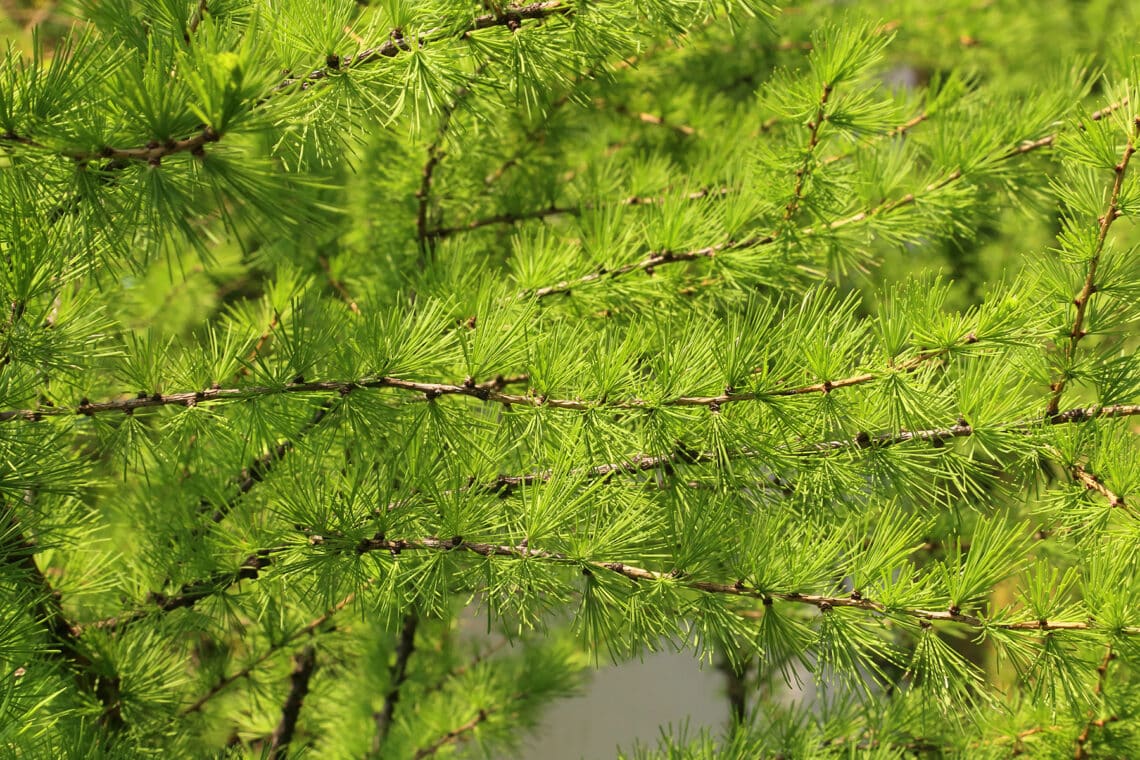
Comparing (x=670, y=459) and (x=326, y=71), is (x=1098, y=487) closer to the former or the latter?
(x=670, y=459)

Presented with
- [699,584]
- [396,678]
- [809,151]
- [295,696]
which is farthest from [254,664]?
[809,151]

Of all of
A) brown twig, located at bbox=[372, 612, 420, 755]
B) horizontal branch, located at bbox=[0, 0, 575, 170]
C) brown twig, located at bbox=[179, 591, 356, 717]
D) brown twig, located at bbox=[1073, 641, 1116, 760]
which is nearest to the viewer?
horizontal branch, located at bbox=[0, 0, 575, 170]

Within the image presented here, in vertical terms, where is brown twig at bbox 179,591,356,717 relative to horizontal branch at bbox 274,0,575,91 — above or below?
Answer: below

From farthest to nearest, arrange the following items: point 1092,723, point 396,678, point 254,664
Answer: point 396,678, point 254,664, point 1092,723

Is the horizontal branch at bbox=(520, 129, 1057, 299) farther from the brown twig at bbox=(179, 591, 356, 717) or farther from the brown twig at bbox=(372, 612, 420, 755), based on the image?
the brown twig at bbox=(372, 612, 420, 755)

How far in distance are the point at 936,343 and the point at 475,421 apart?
9.5 inches

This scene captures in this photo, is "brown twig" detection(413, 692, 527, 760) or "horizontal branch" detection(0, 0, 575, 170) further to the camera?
"brown twig" detection(413, 692, 527, 760)

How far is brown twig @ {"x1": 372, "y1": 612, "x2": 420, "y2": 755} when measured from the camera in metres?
0.96

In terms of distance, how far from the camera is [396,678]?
993 millimetres

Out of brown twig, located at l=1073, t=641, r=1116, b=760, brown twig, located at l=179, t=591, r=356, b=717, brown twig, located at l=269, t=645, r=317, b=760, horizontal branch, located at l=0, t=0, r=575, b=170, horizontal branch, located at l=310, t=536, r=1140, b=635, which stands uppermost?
horizontal branch, located at l=0, t=0, r=575, b=170

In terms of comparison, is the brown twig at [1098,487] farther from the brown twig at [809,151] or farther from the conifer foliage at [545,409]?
the brown twig at [809,151]

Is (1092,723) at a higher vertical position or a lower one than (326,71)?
A: lower

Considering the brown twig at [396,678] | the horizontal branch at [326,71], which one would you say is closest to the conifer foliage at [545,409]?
the horizontal branch at [326,71]

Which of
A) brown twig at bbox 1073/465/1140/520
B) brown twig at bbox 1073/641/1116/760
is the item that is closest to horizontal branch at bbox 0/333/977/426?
brown twig at bbox 1073/465/1140/520
